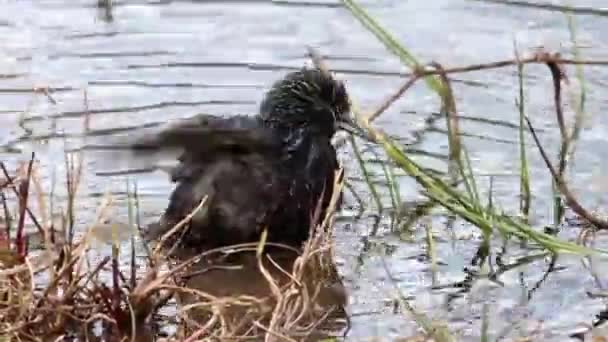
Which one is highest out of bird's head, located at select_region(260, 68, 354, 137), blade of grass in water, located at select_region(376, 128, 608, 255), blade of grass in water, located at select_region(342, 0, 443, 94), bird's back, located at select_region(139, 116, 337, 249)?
blade of grass in water, located at select_region(342, 0, 443, 94)

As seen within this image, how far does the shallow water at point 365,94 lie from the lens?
5988 millimetres

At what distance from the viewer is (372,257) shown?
6391 millimetres

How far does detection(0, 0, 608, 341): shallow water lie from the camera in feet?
19.6

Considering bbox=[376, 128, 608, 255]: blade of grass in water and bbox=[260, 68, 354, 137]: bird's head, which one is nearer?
bbox=[376, 128, 608, 255]: blade of grass in water

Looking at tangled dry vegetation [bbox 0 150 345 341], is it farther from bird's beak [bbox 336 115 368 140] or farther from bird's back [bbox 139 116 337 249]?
bird's beak [bbox 336 115 368 140]

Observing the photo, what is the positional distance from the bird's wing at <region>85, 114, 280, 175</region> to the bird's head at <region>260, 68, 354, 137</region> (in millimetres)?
198

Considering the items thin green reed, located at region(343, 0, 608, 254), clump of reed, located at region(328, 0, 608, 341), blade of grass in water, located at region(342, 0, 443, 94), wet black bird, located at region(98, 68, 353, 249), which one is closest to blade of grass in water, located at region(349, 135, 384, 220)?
clump of reed, located at region(328, 0, 608, 341)

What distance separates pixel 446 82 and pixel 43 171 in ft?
7.51

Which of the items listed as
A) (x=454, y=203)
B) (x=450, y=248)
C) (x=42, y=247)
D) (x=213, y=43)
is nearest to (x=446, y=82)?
(x=454, y=203)

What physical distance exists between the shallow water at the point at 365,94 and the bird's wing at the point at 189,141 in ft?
1.49

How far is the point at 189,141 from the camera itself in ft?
20.9

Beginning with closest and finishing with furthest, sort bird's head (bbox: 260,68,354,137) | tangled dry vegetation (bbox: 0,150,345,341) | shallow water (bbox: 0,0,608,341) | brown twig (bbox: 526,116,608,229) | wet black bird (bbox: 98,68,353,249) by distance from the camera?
tangled dry vegetation (bbox: 0,150,345,341)
brown twig (bbox: 526,116,608,229)
shallow water (bbox: 0,0,608,341)
wet black bird (bbox: 98,68,353,249)
bird's head (bbox: 260,68,354,137)

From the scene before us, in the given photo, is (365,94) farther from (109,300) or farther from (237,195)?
(109,300)

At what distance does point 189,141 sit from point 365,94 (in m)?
1.90
